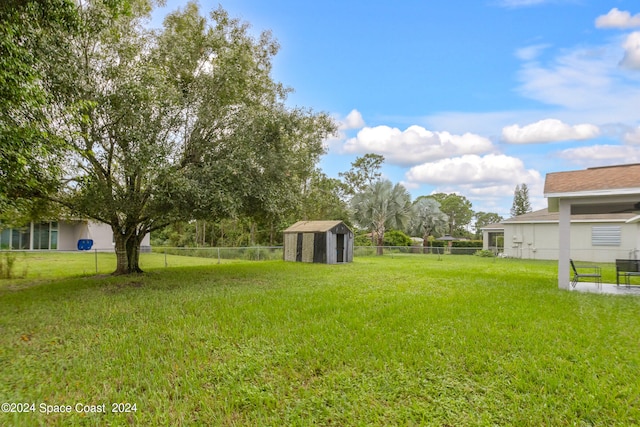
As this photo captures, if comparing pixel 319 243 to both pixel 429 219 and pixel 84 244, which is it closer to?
pixel 84 244

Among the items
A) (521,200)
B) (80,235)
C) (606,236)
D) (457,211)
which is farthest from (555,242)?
(457,211)

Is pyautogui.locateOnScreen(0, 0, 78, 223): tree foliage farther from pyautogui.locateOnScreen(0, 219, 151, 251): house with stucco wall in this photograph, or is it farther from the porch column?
pyautogui.locateOnScreen(0, 219, 151, 251): house with stucco wall

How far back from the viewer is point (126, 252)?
11.9 meters

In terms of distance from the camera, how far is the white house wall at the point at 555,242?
1923 centimetres

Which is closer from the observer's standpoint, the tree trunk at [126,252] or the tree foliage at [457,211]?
the tree trunk at [126,252]

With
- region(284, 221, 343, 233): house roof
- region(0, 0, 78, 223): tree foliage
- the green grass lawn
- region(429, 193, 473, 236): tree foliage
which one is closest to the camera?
the green grass lawn

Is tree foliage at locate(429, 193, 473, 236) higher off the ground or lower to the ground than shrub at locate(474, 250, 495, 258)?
higher

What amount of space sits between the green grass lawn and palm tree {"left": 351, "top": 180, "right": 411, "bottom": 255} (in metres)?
21.3

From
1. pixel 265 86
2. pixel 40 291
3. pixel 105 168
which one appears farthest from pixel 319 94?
pixel 40 291

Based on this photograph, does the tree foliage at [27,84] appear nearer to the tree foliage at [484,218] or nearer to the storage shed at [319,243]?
the storage shed at [319,243]

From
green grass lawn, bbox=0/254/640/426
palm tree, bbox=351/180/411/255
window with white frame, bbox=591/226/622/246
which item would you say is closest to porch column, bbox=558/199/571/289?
green grass lawn, bbox=0/254/640/426

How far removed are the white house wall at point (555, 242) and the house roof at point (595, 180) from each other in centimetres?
1266

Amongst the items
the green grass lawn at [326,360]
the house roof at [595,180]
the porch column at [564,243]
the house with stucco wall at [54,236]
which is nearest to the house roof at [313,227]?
the house roof at [595,180]

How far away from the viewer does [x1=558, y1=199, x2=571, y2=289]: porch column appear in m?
8.55
